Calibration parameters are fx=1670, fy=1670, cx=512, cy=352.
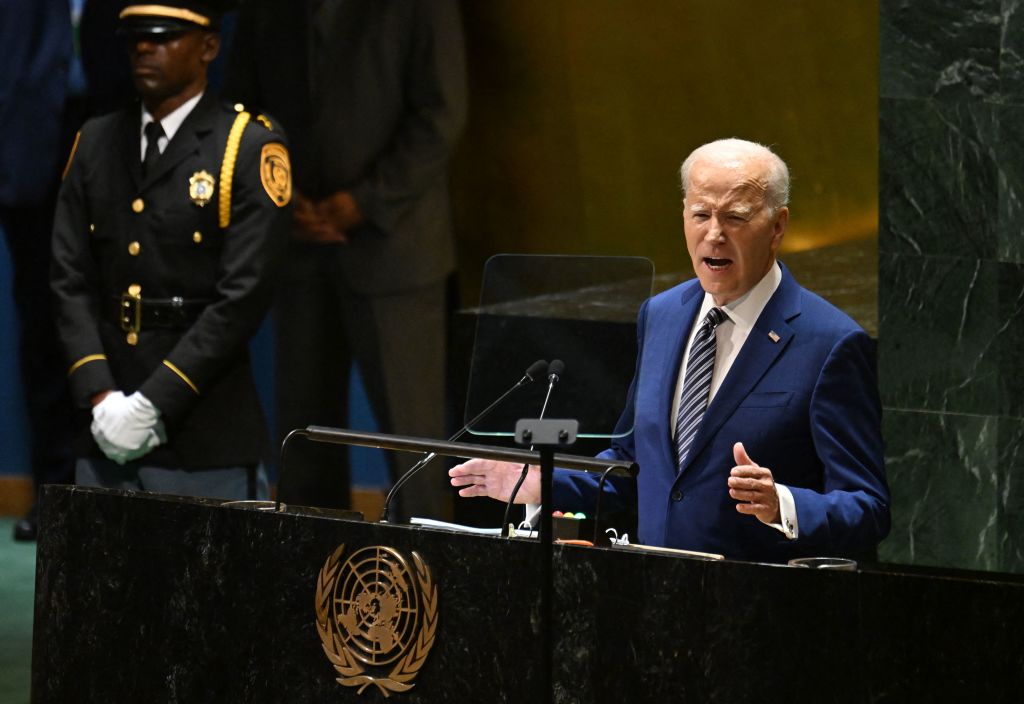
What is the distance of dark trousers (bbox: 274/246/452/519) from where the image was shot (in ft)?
19.9

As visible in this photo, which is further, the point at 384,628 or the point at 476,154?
the point at 476,154

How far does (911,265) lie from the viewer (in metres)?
5.44

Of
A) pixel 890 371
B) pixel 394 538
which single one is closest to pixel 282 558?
pixel 394 538

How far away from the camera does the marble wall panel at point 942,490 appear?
5.43 meters

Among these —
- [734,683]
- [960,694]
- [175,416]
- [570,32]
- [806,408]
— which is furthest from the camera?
[570,32]

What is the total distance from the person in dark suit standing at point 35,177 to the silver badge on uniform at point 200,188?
1.86 metres

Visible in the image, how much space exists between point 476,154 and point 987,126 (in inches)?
70.9

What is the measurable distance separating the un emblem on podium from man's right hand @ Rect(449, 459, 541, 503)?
209 mm

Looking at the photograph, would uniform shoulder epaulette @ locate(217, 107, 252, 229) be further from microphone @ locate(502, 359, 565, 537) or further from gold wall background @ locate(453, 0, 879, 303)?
microphone @ locate(502, 359, 565, 537)

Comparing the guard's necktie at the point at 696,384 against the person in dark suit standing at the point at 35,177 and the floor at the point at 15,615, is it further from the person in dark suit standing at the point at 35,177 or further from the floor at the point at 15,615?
the person in dark suit standing at the point at 35,177

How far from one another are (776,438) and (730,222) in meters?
0.41

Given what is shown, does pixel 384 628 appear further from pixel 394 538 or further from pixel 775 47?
pixel 775 47

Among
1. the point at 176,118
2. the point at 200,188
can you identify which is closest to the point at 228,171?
the point at 200,188

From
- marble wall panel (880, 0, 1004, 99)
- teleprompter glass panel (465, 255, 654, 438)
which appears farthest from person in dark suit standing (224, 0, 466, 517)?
teleprompter glass panel (465, 255, 654, 438)
